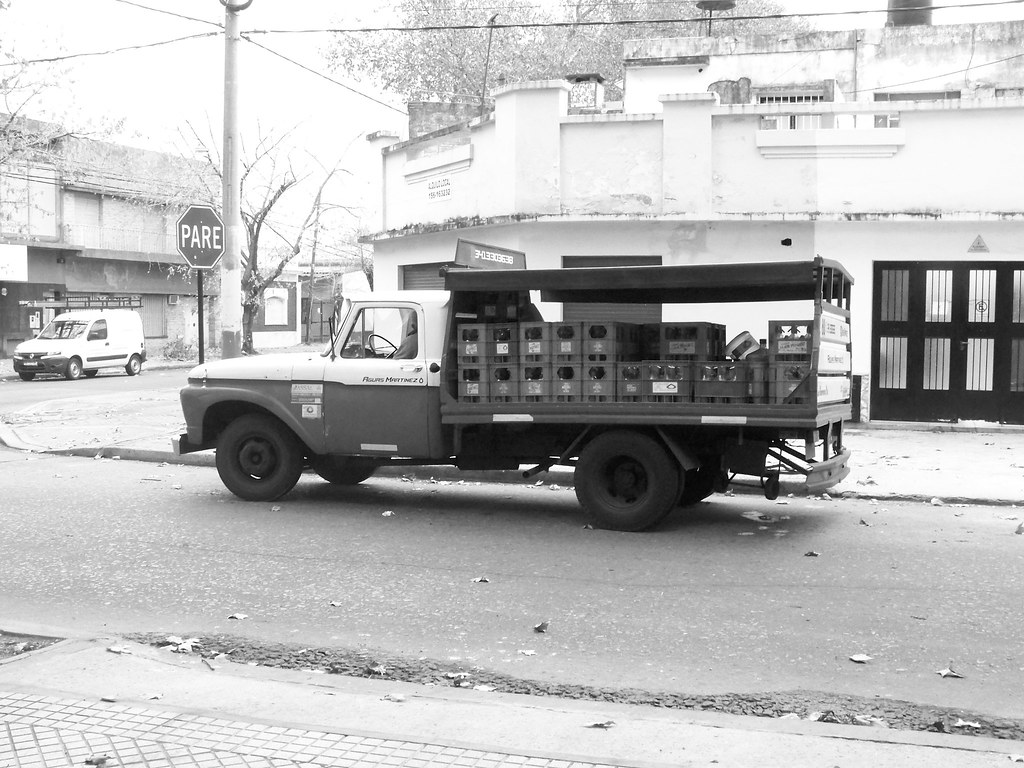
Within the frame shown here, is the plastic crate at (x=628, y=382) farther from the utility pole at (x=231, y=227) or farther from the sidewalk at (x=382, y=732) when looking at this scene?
the utility pole at (x=231, y=227)

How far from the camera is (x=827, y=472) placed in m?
9.34

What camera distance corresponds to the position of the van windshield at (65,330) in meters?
33.9

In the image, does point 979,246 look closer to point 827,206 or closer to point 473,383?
point 827,206

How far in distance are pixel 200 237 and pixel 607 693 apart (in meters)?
11.5

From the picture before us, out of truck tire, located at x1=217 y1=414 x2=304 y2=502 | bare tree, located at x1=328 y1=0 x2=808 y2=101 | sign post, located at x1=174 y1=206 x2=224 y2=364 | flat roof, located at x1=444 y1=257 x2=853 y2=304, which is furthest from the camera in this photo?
bare tree, located at x1=328 y1=0 x2=808 y2=101

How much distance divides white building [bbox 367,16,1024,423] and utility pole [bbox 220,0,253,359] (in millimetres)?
3704

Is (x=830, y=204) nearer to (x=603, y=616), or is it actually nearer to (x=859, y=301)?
(x=859, y=301)

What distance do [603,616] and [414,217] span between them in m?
14.1

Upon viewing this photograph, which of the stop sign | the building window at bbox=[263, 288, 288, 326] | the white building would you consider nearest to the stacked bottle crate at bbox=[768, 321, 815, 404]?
the white building

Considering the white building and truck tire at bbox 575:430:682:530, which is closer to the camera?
truck tire at bbox 575:430:682:530

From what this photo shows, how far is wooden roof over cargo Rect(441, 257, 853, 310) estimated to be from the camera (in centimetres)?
866

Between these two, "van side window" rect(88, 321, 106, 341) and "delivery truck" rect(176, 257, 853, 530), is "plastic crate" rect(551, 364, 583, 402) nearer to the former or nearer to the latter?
"delivery truck" rect(176, 257, 853, 530)

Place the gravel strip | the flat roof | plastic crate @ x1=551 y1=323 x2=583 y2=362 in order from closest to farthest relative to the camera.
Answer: the gravel strip → the flat roof → plastic crate @ x1=551 y1=323 x2=583 y2=362

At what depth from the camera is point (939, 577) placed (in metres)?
7.57
